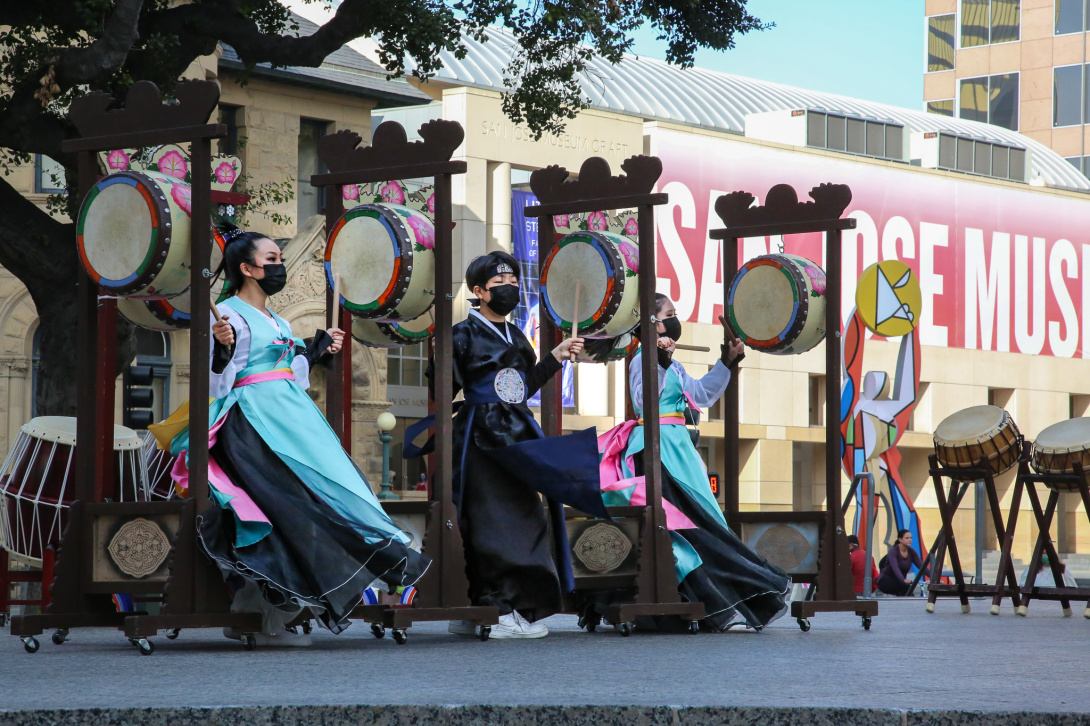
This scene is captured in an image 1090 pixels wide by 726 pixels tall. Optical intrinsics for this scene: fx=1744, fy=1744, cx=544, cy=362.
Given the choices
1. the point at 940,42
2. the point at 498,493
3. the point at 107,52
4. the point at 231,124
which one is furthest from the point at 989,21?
the point at 498,493

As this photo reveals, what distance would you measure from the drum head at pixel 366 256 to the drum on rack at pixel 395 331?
0.67 m

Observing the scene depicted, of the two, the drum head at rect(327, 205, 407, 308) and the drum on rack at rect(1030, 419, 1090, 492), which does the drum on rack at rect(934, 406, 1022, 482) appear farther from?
the drum head at rect(327, 205, 407, 308)

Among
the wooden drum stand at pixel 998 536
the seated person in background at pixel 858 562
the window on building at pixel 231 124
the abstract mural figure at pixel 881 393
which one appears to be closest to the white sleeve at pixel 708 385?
the wooden drum stand at pixel 998 536

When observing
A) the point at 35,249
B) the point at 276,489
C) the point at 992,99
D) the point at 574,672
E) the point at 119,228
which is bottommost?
the point at 574,672

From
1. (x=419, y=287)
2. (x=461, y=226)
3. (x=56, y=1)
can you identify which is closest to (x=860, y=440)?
(x=461, y=226)

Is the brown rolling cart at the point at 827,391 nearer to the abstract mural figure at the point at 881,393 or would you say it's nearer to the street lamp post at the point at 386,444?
the abstract mural figure at the point at 881,393

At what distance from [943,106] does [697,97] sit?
24294 mm

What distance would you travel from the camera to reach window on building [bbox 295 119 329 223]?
2667 centimetres

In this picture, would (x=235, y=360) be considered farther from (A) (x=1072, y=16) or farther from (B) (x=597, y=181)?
(A) (x=1072, y=16)

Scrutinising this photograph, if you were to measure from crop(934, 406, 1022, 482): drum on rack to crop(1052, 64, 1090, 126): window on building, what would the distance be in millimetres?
44692

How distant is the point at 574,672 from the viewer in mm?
6043

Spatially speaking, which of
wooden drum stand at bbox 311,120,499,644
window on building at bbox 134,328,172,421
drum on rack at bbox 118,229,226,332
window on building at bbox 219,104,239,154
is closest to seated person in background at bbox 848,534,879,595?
wooden drum stand at bbox 311,120,499,644

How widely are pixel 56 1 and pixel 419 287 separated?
621 centimetres

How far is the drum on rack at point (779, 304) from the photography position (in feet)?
32.7
